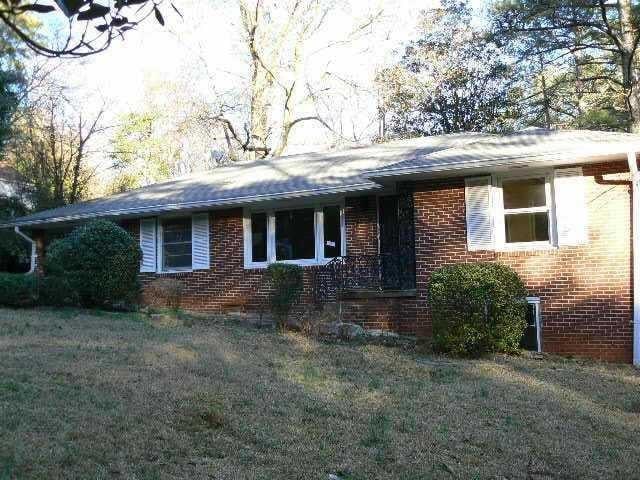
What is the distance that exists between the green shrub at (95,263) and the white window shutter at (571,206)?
325 inches

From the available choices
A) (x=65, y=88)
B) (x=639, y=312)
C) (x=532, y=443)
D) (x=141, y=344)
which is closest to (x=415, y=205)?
(x=639, y=312)

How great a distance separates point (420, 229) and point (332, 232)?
260 cm

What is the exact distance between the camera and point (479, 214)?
11523 mm

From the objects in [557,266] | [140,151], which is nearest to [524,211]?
[557,266]

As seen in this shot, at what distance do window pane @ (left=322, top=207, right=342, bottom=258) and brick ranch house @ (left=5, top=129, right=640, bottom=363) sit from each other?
0.09 ft

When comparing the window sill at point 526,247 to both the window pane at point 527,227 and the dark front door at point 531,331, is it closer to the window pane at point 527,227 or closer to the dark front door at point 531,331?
the window pane at point 527,227

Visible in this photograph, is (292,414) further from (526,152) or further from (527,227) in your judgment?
(527,227)

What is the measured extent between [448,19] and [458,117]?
12.7 feet

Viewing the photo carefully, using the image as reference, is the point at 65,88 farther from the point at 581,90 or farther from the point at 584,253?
the point at 584,253

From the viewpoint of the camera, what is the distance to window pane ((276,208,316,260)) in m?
14.3

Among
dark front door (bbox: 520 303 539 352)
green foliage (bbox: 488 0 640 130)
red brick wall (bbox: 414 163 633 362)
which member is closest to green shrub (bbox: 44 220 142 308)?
red brick wall (bbox: 414 163 633 362)

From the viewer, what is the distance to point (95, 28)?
299cm

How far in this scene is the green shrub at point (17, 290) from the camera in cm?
1338

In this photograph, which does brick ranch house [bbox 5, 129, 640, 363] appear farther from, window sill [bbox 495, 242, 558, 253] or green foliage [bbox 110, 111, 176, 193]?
green foliage [bbox 110, 111, 176, 193]
